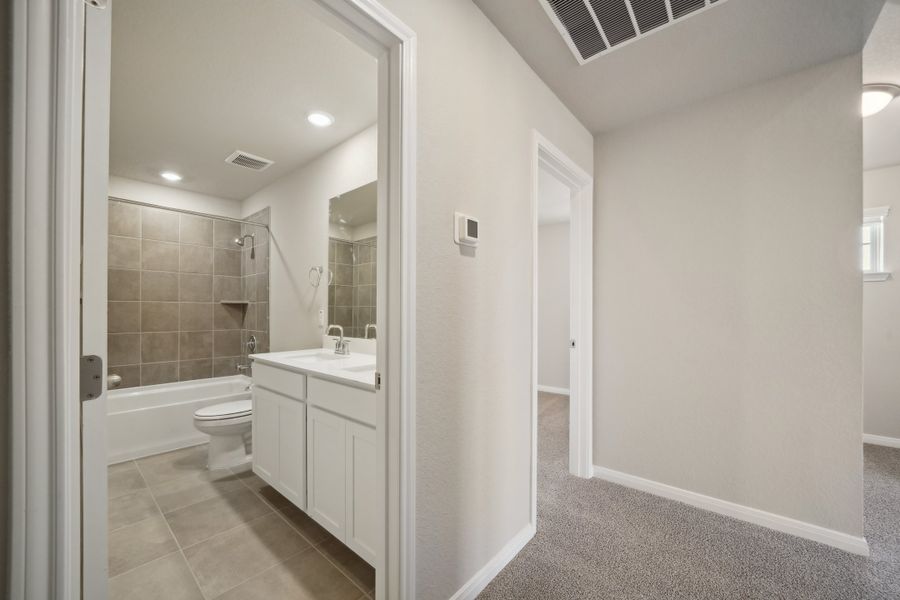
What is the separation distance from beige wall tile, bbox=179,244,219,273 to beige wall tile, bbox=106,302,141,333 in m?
0.55

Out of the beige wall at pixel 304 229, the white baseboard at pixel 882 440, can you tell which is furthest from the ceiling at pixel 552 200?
the white baseboard at pixel 882 440

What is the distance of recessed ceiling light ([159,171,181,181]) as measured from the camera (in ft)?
10.9

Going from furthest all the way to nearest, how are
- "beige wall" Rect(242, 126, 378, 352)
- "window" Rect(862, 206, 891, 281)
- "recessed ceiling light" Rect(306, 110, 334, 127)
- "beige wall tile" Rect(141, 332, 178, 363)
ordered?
"beige wall tile" Rect(141, 332, 178, 363) → "window" Rect(862, 206, 891, 281) → "beige wall" Rect(242, 126, 378, 352) → "recessed ceiling light" Rect(306, 110, 334, 127)

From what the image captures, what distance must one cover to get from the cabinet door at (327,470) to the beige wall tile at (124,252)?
117 inches

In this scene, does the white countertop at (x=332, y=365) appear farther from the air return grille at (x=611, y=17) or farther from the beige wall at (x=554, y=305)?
the beige wall at (x=554, y=305)

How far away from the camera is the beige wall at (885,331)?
2938mm

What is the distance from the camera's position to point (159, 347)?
137 inches

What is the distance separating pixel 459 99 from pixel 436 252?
0.63 m

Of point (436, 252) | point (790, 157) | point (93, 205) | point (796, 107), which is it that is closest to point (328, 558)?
point (436, 252)

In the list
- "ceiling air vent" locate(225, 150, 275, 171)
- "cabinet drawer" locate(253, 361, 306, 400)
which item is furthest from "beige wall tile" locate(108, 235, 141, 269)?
"cabinet drawer" locate(253, 361, 306, 400)

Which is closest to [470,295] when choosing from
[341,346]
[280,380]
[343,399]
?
[343,399]

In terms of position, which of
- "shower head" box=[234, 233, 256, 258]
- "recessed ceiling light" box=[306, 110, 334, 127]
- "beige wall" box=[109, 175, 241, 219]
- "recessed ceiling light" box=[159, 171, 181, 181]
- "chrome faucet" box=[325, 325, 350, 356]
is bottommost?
Answer: "chrome faucet" box=[325, 325, 350, 356]

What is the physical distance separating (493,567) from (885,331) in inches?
154

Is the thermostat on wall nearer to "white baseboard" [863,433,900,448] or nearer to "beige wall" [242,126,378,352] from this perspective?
"beige wall" [242,126,378,352]
